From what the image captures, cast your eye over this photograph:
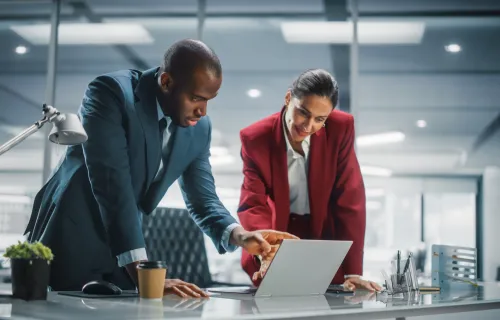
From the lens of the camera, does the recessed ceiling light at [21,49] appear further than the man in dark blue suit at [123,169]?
Yes

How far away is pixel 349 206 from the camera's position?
2.49m

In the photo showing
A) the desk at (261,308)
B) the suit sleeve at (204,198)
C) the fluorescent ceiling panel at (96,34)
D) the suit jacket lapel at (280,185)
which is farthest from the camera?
the fluorescent ceiling panel at (96,34)

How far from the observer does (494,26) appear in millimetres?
5664

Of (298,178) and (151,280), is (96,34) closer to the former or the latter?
(298,178)

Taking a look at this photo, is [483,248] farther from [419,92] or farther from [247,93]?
[247,93]

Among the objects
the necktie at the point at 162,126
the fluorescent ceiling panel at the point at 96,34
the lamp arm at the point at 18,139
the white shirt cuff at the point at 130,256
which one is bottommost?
the white shirt cuff at the point at 130,256

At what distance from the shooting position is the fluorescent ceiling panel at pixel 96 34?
5883mm

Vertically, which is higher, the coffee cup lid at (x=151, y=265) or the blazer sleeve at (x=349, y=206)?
the blazer sleeve at (x=349, y=206)

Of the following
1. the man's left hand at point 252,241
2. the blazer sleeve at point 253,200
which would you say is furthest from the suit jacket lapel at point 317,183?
the man's left hand at point 252,241

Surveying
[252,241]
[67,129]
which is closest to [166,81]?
[67,129]

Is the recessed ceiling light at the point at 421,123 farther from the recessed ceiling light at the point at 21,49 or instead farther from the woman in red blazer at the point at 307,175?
the recessed ceiling light at the point at 21,49

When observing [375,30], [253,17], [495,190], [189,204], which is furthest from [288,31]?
[189,204]

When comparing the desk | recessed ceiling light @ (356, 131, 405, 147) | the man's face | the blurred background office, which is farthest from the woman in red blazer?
recessed ceiling light @ (356, 131, 405, 147)

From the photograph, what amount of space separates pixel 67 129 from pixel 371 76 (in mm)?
4455
